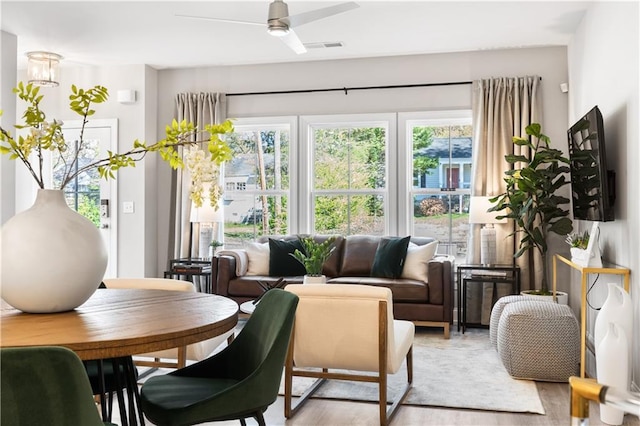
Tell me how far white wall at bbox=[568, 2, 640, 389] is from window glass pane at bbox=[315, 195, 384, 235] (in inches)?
96.1

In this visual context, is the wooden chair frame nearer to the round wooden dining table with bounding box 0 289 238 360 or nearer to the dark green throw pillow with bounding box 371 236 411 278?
the round wooden dining table with bounding box 0 289 238 360

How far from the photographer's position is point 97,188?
690 cm

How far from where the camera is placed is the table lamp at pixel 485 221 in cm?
568

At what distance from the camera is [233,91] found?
686cm

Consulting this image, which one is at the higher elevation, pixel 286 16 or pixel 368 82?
pixel 368 82

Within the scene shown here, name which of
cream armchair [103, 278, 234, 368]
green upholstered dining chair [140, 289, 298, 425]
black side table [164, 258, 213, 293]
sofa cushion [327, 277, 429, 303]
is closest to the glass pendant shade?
black side table [164, 258, 213, 293]

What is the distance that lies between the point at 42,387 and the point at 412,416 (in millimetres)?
2323

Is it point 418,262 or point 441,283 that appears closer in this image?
point 441,283

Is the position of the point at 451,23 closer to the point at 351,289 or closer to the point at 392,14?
the point at 392,14

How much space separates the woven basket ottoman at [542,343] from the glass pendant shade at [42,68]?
5069 mm

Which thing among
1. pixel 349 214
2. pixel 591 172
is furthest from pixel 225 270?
pixel 591 172

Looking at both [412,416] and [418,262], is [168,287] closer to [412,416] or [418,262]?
[412,416]

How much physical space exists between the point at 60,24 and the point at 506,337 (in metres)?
4.62

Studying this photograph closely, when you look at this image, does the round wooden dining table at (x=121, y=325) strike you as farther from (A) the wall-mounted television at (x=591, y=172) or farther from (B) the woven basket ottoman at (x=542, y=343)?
(A) the wall-mounted television at (x=591, y=172)
